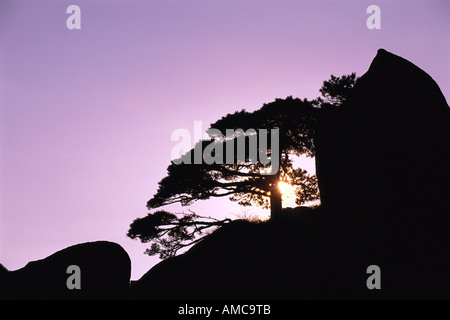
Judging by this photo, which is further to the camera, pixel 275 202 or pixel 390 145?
pixel 275 202

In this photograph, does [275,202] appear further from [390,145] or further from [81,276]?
[81,276]

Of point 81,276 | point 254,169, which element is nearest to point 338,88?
point 254,169

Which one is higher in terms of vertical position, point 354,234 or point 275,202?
point 275,202

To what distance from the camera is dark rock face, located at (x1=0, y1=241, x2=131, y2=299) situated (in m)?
12.2

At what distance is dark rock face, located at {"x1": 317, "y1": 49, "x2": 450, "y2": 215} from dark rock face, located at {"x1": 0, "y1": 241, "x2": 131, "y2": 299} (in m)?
7.53

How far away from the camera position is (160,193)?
16.2m

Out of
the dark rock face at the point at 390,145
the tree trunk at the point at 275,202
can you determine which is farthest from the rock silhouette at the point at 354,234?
the tree trunk at the point at 275,202

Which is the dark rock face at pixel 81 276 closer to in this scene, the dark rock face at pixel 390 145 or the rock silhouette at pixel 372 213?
the rock silhouette at pixel 372 213

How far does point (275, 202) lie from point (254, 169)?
5.22ft

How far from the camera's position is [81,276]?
12797 mm
